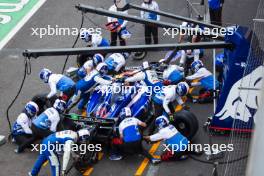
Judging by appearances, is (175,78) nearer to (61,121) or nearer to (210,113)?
(210,113)

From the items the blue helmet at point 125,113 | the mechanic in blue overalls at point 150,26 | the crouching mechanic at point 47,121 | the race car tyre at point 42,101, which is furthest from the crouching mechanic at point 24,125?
→ the mechanic in blue overalls at point 150,26

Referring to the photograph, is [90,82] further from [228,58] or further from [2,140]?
[228,58]

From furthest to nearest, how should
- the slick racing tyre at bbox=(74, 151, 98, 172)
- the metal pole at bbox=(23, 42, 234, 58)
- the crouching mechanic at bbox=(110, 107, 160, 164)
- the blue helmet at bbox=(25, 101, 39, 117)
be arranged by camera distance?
the blue helmet at bbox=(25, 101, 39, 117)
the slick racing tyre at bbox=(74, 151, 98, 172)
the crouching mechanic at bbox=(110, 107, 160, 164)
the metal pole at bbox=(23, 42, 234, 58)

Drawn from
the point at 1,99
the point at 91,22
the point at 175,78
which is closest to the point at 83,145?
the point at 175,78

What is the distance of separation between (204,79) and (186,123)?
178cm

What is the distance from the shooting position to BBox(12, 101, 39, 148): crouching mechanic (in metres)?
10.2

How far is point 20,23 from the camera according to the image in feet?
56.0

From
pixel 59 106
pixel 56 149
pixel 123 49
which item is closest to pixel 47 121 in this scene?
pixel 59 106

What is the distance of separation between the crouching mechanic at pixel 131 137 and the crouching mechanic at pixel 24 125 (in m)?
2.05

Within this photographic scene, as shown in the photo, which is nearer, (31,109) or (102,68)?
(31,109)

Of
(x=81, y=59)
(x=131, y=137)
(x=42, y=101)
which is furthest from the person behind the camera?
(x=81, y=59)

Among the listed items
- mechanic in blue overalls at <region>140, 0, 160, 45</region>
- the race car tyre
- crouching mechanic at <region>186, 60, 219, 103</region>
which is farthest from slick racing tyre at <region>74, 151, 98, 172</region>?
mechanic in blue overalls at <region>140, 0, 160, 45</region>

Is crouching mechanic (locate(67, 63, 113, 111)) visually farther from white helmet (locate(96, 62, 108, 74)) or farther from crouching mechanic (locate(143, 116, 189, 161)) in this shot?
crouching mechanic (locate(143, 116, 189, 161))

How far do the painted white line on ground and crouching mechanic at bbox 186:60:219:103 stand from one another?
742 centimetres
